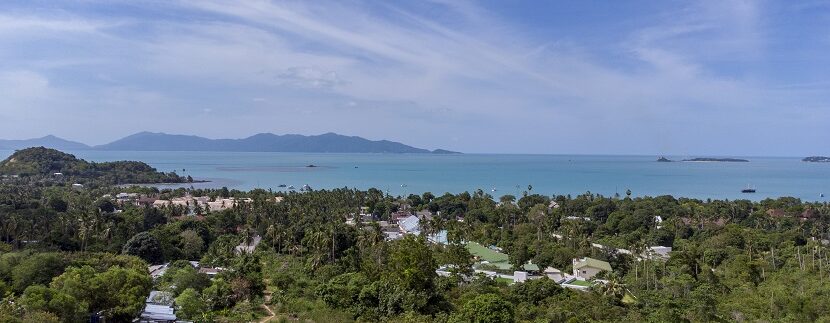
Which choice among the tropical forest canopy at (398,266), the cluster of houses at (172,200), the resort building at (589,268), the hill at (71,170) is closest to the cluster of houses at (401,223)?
the tropical forest canopy at (398,266)

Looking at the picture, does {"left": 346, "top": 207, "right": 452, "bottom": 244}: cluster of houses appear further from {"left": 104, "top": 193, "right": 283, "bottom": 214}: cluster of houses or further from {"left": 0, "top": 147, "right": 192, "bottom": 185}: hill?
{"left": 0, "top": 147, "right": 192, "bottom": 185}: hill

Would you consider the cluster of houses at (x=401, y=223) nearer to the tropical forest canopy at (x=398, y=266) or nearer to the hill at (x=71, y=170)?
the tropical forest canopy at (x=398, y=266)

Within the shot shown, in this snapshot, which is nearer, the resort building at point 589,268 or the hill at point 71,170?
the resort building at point 589,268

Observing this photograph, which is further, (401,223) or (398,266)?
(401,223)

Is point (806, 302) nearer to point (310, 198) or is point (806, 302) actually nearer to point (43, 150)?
point (310, 198)

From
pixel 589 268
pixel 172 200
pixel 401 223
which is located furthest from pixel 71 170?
pixel 589 268

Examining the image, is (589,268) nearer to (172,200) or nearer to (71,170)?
(172,200)

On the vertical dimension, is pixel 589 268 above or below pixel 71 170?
below

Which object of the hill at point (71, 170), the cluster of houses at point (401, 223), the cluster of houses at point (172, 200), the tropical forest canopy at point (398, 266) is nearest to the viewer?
the tropical forest canopy at point (398, 266)

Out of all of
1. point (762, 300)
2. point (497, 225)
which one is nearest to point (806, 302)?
point (762, 300)
